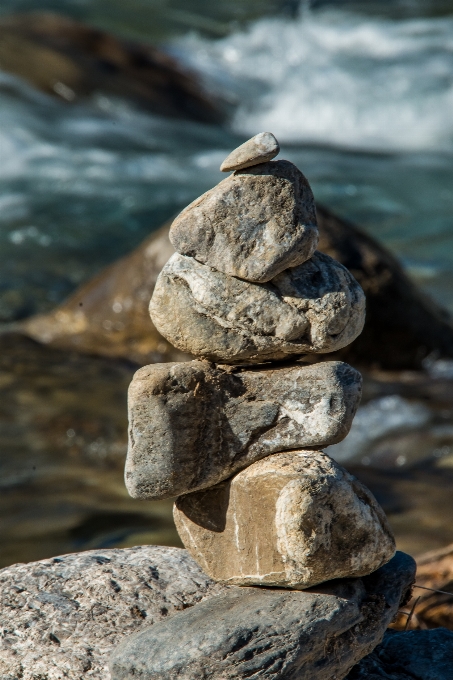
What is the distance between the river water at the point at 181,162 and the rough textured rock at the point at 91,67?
1.87ft

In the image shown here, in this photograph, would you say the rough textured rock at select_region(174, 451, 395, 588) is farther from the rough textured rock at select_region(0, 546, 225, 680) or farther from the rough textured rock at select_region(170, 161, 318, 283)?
the rough textured rock at select_region(170, 161, 318, 283)

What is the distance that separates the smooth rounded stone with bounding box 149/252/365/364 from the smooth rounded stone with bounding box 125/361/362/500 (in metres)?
0.11

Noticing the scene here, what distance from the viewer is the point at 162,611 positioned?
3.25 meters

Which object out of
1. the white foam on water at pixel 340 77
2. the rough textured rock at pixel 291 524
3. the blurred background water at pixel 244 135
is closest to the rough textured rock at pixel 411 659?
the rough textured rock at pixel 291 524

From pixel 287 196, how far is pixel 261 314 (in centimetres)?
42

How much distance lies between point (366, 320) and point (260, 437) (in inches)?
223

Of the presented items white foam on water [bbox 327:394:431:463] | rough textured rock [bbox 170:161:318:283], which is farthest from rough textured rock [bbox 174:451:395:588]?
white foam on water [bbox 327:394:431:463]

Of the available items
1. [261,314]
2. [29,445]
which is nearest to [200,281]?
[261,314]

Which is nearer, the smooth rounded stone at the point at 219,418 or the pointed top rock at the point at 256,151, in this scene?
the pointed top rock at the point at 256,151

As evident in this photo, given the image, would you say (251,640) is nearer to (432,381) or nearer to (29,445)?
(29,445)

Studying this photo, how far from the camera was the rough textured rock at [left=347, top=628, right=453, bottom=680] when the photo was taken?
10.9ft

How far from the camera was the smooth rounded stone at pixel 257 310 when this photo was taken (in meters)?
2.99

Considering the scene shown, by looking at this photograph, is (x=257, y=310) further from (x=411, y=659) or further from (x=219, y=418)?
(x=411, y=659)

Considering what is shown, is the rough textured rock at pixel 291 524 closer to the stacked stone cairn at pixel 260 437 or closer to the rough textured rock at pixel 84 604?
the stacked stone cairn at pixel 260 437
